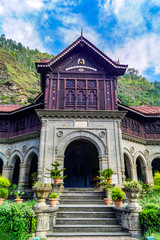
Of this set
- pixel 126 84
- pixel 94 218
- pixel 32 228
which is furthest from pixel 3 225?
pixel 126 84

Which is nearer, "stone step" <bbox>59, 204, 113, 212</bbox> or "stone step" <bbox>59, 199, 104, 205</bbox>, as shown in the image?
"stone step" <bbox>59, 204, 113, 212</bbox>

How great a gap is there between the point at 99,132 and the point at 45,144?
4.36 metres

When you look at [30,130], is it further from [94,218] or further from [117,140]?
[94,218]

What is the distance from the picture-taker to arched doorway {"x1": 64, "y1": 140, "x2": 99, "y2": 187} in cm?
1766

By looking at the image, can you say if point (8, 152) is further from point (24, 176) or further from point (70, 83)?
point (70, 83)

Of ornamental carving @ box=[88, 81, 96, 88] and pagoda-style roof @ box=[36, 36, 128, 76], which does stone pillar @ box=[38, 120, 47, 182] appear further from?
ornamental carving @ box=[88, 81, 96, 88]

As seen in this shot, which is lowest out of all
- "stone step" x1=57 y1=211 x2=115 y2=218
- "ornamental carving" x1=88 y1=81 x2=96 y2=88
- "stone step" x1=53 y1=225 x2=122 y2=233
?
"stone step" x1=53 y1=225 x2=122 y2=233

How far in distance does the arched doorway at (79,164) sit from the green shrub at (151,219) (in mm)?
10296

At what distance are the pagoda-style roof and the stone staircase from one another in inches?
418

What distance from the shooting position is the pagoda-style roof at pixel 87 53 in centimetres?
1587

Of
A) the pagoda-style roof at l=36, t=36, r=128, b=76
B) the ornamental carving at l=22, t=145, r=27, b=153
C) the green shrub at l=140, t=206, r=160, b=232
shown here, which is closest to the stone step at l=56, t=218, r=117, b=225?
the green shrub at l=140, t=206, r=160, b=232

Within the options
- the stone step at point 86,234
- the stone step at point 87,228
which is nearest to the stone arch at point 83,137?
the stone step at point 87,228

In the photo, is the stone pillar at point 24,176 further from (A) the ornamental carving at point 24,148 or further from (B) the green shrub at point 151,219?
(B) the green shrub at point 151,219

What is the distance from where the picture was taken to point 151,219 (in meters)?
7.02
